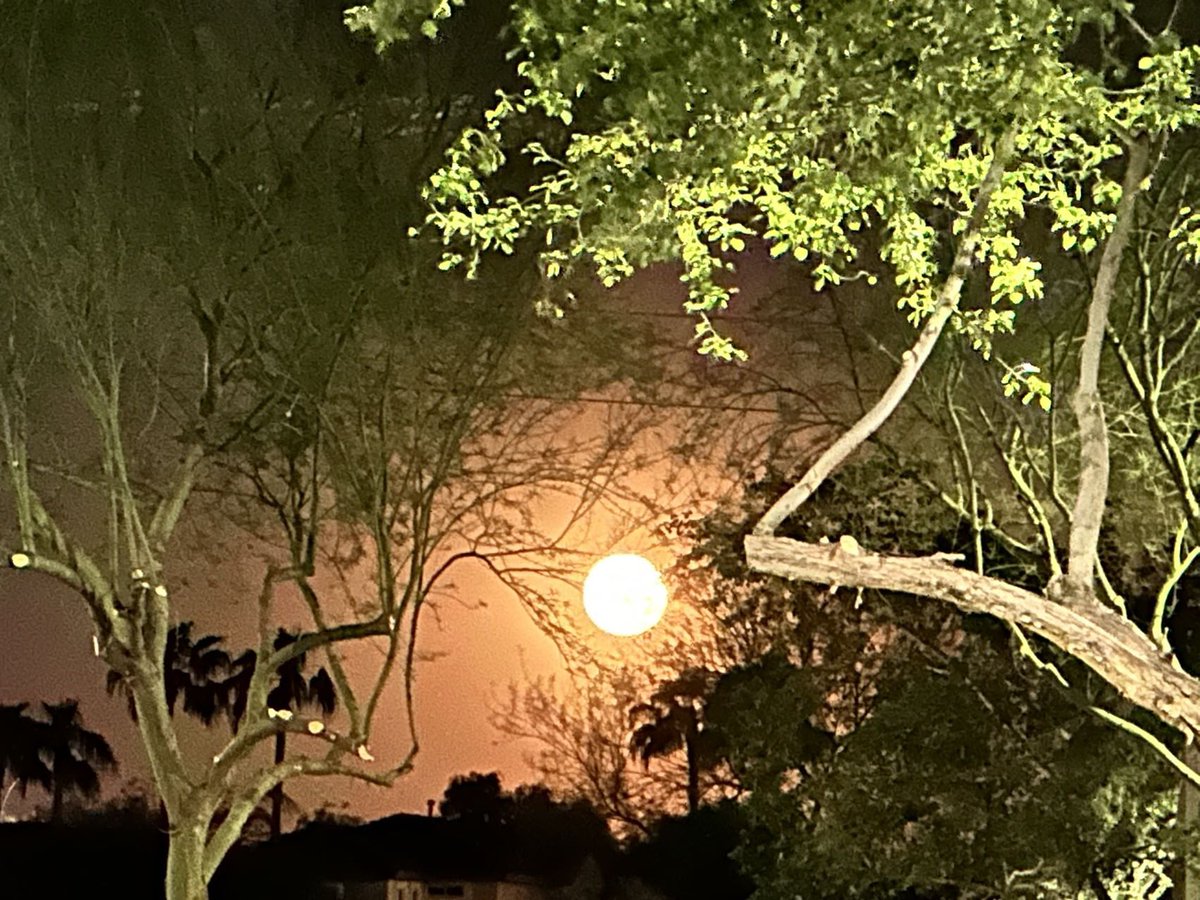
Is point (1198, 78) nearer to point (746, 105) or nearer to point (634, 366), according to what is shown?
point (746, 105)

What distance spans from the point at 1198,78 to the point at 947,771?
3.58m

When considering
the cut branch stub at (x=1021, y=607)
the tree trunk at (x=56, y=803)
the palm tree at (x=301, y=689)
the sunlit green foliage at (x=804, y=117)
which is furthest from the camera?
the tree trunk at (x=56, y=803)

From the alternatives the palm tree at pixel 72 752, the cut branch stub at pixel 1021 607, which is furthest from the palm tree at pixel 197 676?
the cut branch stub at pixel 1021 607

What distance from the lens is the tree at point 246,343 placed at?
747cm

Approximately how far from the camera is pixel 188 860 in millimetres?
7957

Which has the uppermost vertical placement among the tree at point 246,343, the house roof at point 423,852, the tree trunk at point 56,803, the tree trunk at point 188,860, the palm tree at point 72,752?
the tree at point 246,343

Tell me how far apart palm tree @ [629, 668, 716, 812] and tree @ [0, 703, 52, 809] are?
14.2ft

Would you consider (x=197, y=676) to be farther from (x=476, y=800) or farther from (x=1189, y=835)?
(x=1189, y=835)

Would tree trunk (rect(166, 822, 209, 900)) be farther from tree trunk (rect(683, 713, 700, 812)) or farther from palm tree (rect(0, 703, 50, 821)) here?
tree trunk (rect(683, 713, 700, 812))

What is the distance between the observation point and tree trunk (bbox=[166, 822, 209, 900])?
7.96 meters

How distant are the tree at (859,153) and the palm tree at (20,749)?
7.64 m

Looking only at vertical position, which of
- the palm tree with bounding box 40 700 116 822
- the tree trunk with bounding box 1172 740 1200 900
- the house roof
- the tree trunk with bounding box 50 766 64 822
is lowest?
the tree trunk with bounding box 1172 740 1200 900

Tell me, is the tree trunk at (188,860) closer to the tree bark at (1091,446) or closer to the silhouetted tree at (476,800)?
the silhouetted tree at (476,800)

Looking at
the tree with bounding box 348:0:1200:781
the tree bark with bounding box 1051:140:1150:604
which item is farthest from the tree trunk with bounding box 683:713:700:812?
the tree bark with bounding box 1051:140:1150:604
